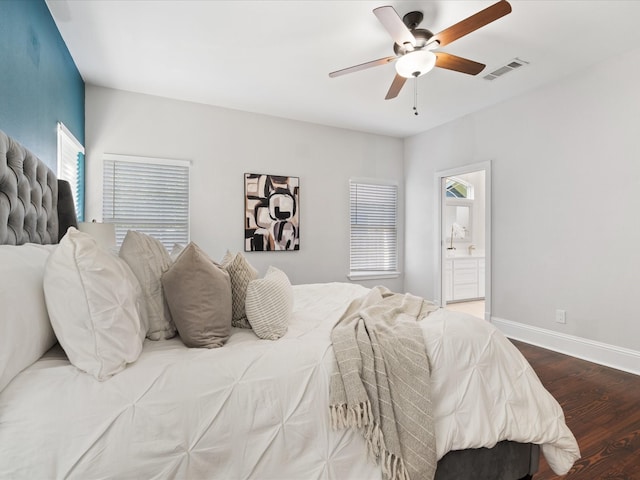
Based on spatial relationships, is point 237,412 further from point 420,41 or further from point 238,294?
point 420,41

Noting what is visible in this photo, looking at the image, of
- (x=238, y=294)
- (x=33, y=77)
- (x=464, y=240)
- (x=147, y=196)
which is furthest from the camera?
(x=464, y=240)

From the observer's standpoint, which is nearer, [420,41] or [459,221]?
[420,41]

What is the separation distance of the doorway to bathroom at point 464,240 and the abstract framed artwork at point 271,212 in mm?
2156

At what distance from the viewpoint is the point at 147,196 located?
3.87 meters

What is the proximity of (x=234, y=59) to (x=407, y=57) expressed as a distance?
161 cm

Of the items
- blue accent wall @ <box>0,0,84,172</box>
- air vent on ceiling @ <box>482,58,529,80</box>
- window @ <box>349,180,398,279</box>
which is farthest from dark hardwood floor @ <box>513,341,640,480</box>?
blue accent wall @ <box>0,0,84,172</box>

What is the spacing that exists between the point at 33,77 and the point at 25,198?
1089 mm

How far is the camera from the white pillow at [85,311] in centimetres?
108

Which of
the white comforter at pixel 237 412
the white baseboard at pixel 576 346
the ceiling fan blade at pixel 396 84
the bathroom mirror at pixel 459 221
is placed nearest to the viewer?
the white comforter at pixel 237 412

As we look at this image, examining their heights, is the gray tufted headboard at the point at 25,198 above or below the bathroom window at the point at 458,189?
below

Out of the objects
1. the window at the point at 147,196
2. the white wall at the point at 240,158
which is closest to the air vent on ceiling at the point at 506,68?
the white wall at the point at 240,158

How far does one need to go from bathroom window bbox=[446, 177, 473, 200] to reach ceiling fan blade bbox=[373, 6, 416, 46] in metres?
4.75

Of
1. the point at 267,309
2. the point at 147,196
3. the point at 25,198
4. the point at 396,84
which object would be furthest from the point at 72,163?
the point at 396,84

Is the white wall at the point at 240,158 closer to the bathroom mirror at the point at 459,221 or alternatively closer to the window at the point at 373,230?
the window at the point at 373,230
